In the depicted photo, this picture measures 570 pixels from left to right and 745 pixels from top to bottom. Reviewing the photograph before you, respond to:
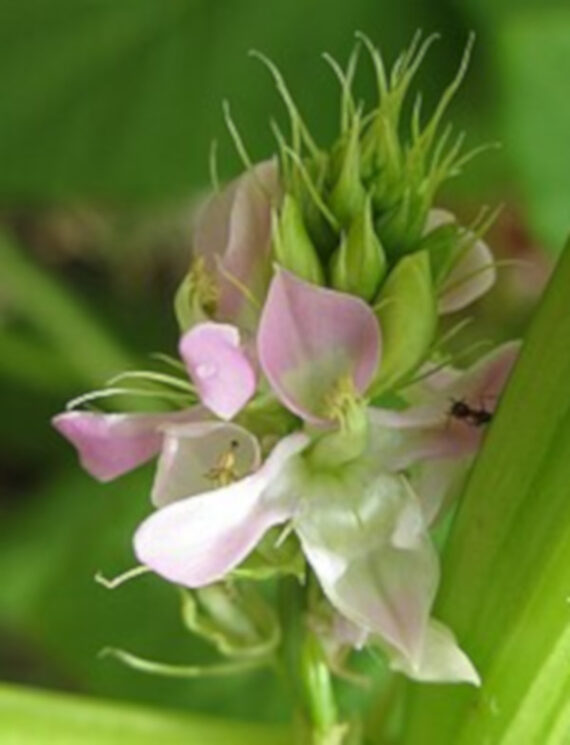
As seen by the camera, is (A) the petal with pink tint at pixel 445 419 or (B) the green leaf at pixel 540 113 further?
(B) the green leaf at pixel 540 113

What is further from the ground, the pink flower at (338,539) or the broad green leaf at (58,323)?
the pink flower at (338,539)

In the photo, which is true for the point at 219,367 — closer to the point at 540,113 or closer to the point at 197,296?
the point at 197,296

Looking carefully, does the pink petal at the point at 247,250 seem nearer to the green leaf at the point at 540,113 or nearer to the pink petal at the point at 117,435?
the pink petal at the point at 117,435

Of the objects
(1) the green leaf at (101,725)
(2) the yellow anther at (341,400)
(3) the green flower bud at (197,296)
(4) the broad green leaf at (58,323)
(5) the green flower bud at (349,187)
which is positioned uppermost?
(5) the green flower bud at (349,187)

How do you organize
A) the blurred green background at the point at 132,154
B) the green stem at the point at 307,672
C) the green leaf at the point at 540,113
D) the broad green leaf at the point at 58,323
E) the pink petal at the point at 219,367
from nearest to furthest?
the pink petal at the point at 219,367 < the green stem at the point at 307,672 < the green leaf at the point at 540,113 < the blurred green background at the point at 132,154 < the broad green leaf at the point at 58,323

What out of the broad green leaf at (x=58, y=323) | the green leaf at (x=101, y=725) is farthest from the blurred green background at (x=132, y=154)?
the green leaf at (x=101, y=725)

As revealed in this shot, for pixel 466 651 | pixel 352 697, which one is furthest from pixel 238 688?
pixel 466 651
